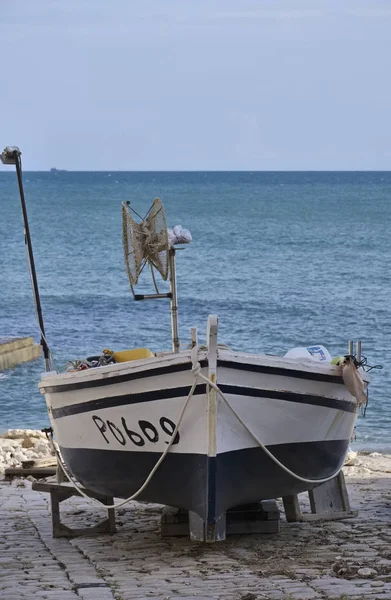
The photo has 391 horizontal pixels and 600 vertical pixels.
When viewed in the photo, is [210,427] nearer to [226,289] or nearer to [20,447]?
[20,447]

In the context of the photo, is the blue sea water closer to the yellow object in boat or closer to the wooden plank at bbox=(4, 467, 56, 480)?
the yellow object in boat

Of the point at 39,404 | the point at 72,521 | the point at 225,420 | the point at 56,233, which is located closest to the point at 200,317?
the point at 39,404

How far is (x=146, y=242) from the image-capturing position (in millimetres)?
9992

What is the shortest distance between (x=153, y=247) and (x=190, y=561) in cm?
267

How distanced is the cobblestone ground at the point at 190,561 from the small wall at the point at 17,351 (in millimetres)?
13665

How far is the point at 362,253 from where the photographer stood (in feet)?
194

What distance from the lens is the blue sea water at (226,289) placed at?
88.3ft

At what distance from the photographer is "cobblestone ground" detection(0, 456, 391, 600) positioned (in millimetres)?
7766

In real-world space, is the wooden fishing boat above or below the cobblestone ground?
above

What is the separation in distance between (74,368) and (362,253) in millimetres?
50007

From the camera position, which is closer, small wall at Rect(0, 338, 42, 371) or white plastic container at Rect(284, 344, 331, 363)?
white plastic container at Rect(284, 344, 331, 363)

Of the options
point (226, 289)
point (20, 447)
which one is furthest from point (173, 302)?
point (226, 289)

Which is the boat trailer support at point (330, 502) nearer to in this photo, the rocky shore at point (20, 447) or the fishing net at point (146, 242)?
the fishing net at point (146, 242)

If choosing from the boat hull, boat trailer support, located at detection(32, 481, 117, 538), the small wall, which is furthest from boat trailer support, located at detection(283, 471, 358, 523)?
Answer: the small wall
